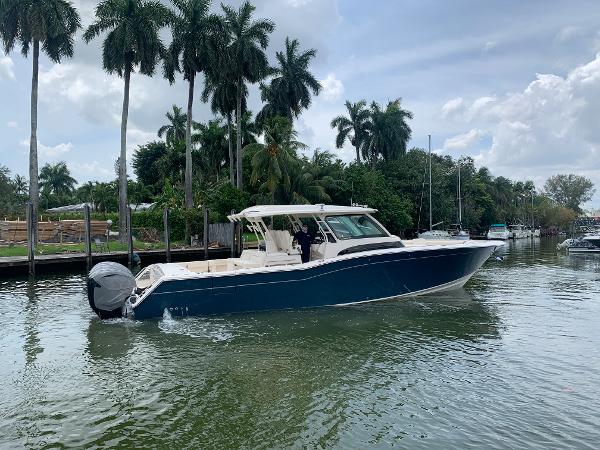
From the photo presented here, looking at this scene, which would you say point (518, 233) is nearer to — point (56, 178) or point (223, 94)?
point (223, 94)

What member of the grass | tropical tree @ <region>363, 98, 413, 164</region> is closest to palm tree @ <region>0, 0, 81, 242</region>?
the grass

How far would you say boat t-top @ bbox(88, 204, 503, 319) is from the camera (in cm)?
1167

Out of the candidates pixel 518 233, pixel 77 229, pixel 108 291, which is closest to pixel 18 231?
pixel 77 229

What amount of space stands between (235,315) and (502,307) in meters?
7.23

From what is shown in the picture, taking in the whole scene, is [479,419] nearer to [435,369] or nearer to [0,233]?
[435,369]

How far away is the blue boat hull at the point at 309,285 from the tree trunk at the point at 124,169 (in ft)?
70.3

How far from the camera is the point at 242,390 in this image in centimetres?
752

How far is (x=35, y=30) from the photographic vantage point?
3109 centimetres

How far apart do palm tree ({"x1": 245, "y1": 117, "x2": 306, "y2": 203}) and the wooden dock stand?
380 inches

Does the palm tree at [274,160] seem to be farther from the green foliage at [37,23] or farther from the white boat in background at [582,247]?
the white boat in background at [582,247]

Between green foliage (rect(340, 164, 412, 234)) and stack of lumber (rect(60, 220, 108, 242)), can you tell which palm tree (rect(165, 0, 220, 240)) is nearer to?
stack of lumber (rect(60, 220, 108, 242))

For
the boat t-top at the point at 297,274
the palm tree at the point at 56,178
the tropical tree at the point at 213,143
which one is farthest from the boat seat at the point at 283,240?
the palm tree at the point at 56,178

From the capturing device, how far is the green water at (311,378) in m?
6.09

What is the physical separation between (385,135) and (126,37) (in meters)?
32.7
